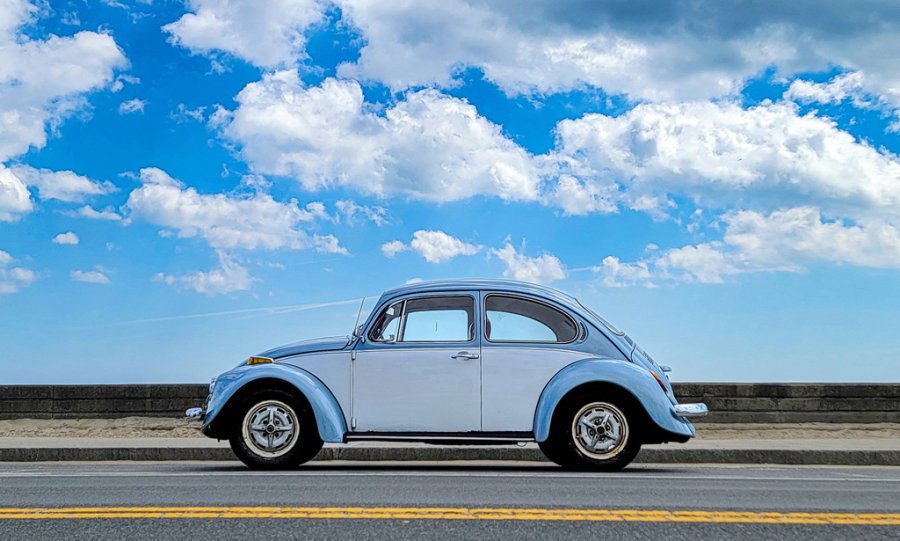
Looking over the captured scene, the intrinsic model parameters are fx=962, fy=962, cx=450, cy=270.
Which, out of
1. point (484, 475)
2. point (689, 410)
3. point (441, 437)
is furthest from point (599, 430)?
point (441, 437)

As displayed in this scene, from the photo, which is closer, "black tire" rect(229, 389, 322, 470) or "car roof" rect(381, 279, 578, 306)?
"black tire" rect(229, 389, 322, 470)

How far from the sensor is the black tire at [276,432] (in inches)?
367

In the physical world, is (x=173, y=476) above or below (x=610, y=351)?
below

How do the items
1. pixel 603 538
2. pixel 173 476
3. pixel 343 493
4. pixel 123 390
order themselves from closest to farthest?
pixel 603 538 → pixel 343 493 → pixel 173 476 → pixel 123 390

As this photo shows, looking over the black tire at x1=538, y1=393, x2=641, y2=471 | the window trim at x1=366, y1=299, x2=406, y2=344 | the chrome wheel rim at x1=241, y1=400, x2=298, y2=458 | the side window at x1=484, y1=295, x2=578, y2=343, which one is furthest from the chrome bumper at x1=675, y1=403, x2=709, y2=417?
the chrome wheel rim at x1=241, y1=400, x2=298, y2=458

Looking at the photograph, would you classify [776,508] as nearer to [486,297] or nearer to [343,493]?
[343,493]

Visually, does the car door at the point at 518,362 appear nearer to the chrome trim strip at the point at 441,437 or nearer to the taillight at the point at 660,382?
the chrome trim strip at the point at 441,437

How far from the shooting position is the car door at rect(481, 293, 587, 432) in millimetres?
9180

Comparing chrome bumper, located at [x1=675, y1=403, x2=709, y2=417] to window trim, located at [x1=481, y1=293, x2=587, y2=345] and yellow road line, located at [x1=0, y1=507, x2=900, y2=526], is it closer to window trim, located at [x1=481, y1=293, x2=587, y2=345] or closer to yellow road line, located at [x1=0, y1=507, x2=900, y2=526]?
window trim, located at [x1=481, y1=293, x2=587, y2=345]

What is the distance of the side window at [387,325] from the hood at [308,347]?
30 centimetres

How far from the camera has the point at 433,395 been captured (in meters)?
9.27

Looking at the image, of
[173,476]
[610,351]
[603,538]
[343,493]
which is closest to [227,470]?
[173,476]

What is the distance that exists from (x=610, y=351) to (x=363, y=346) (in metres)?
2.41

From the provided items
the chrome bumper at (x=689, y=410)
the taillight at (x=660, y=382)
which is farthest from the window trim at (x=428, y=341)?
the chrome bumper at (x=689, y=410)
